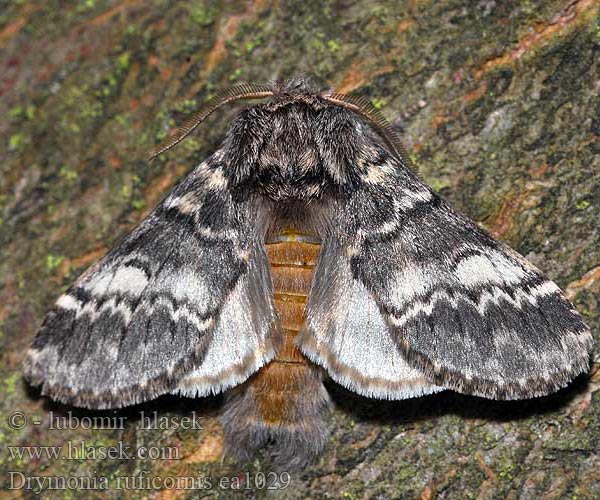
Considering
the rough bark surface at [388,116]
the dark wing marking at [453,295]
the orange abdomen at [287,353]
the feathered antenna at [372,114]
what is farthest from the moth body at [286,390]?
the feathered antenna at [372,114]

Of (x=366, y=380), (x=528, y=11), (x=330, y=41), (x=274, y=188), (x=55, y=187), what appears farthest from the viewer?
(x=55, y=187)

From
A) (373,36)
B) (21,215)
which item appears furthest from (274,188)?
(21,215)

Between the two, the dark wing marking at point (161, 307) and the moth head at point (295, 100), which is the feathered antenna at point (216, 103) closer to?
the moth head at point (295, 100)

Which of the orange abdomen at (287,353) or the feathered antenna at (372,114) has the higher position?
the feathered antenna at (372,114)

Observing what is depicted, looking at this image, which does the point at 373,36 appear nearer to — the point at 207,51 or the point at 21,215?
the point at 207,51

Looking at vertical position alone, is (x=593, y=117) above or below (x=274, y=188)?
above

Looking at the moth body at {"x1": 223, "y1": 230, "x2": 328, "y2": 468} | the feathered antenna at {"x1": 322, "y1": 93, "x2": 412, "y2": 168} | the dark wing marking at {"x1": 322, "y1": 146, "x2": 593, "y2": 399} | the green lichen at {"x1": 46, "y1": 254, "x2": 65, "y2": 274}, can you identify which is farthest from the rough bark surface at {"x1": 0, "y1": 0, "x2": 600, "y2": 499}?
the dark wing marking at {"x1": 322, "y1": 146, "x2": 593, "y2": 399}

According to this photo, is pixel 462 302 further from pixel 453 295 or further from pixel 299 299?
pixel 299 299
